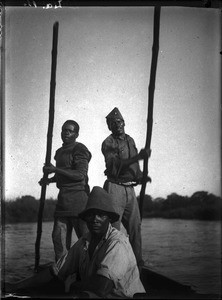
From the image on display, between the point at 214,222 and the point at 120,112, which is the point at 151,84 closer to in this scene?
the point at 120,112

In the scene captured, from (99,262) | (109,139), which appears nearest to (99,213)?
(99,262)

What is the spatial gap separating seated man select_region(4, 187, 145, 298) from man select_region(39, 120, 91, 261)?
0.18ft

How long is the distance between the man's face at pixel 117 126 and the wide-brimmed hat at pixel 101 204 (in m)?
0.22

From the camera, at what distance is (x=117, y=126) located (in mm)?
2254

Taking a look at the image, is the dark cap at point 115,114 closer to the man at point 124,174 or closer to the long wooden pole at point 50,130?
the man at point 124,174

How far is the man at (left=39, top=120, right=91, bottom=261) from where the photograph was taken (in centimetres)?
223

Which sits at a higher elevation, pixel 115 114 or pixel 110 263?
pixel 115 114

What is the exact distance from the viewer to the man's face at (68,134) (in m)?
2.26

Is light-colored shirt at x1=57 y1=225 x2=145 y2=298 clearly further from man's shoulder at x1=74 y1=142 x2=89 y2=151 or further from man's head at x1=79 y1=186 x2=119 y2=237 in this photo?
man's shoulder at x1=74 y1=142 x2=89 y2=151

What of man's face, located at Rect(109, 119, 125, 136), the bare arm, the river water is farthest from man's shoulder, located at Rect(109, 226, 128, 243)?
man's face, located at Rect(109, 119, 125, 136)

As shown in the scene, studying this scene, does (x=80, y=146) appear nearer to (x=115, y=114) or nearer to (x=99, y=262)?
(x=115, y=114)

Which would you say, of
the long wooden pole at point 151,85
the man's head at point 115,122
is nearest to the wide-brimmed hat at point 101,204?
the long wooden pole at point 151,85

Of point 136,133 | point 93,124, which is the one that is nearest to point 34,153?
point 93,124

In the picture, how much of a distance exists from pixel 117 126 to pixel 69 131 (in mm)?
179
